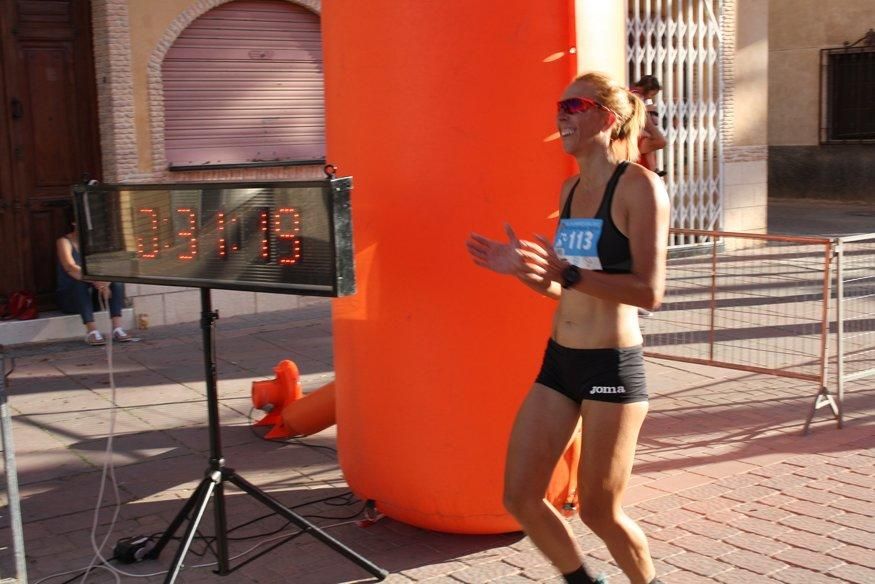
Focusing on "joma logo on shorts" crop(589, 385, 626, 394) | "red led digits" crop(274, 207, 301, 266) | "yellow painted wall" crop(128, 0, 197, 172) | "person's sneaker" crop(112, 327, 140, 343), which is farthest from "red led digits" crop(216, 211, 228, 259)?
"yellow painted wall" crop(128, 0, 197, 172)

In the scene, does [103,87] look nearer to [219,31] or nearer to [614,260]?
[219,31]

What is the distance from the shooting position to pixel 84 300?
32.1ft

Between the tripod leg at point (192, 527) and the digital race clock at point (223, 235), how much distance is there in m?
0.85

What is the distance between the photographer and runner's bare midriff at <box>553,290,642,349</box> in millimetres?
3887

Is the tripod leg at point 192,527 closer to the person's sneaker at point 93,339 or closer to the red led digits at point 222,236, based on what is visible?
the red led digits at point 222,236

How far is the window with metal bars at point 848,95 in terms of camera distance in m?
20.8

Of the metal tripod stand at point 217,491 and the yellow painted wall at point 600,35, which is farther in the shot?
the yellow painted wall at point 600,35

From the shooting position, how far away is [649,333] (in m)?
8.85

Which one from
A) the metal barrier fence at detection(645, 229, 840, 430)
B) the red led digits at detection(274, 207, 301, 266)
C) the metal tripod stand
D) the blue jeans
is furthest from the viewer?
the blue jeans

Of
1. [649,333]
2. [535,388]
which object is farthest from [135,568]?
[649,333]

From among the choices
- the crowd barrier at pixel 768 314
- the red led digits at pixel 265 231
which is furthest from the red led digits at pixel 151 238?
the crowd barrier at pixel 768 314

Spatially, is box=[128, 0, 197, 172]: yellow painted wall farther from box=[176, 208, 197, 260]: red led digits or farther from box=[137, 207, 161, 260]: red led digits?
box=[176, 208, 197, 260]: red led digits

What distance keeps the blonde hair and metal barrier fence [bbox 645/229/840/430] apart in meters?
3.70

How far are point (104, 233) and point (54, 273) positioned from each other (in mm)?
6028
